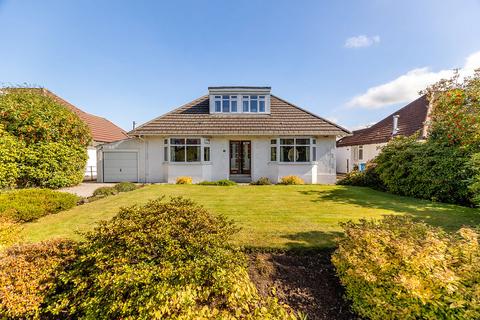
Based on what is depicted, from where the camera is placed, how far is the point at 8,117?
10992mm

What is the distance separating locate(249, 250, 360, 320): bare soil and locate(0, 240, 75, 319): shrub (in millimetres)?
2986

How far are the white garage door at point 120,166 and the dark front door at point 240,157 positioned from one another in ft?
23.4

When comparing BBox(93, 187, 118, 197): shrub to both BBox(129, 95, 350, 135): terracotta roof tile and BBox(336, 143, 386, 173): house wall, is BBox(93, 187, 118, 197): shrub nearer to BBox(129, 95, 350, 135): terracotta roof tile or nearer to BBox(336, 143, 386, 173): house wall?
BBox(129, 95, 350, 135): terracotta roof tile

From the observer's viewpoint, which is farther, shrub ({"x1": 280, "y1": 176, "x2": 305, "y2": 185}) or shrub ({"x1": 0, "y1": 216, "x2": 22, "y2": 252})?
shrub ({"x1": 280, "y1": 176, "x2": 305, "y2": 185})

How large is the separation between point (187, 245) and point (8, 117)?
552 inches

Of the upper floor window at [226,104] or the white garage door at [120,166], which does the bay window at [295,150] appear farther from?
the white garage door at [120,166]

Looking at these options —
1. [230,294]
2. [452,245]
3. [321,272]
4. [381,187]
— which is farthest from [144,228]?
[381,187]

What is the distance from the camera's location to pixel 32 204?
6895 millimetres

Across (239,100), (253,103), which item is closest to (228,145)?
(239,100)

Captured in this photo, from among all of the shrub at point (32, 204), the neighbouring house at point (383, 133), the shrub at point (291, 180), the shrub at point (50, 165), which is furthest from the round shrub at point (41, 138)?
the neighbouring house at point (383, 133)

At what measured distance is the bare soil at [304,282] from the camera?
317 centimetres

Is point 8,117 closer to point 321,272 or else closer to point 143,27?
point 143,27

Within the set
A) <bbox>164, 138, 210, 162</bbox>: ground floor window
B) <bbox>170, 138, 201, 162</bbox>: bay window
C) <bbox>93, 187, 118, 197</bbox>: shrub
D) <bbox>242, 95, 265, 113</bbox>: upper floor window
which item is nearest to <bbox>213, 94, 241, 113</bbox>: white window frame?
<bbox>242, 95, 265, 113</bbox>: upper floor window

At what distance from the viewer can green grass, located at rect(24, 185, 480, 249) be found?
5.32m
